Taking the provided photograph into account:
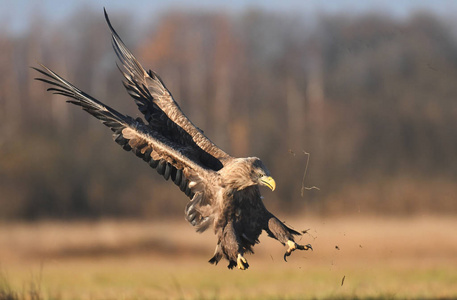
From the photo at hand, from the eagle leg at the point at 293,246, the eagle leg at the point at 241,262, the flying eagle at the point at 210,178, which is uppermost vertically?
the flying eagle at the point at 210,178

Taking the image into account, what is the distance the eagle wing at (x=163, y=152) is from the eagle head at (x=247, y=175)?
221 mm

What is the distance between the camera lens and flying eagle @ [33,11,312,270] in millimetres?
6984

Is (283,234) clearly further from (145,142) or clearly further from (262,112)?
(262,112)

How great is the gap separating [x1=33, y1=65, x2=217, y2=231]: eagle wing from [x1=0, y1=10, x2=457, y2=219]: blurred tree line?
7.80 metres

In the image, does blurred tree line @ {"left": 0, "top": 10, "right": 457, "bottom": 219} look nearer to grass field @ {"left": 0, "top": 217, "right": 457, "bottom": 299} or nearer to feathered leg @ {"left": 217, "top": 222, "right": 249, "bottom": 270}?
grass field @ {"left": 0, "top": 217, "right": 457, "bottom": 299}

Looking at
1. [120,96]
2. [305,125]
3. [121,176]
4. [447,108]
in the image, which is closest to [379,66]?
[447,108]

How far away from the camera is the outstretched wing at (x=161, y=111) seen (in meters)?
7.64

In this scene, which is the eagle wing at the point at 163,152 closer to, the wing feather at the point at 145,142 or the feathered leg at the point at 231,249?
the wing feather at the point at 145,142

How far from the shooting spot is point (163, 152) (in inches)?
292

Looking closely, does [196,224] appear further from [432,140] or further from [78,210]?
[78,210]

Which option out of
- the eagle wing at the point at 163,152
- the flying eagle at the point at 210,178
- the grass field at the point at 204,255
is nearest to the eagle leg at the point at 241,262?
the flying eagle at the point at 210,178

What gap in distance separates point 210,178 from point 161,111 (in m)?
1.17

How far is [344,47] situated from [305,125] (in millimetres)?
7926

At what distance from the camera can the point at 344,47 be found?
15.1 m
